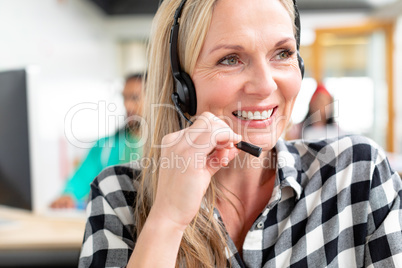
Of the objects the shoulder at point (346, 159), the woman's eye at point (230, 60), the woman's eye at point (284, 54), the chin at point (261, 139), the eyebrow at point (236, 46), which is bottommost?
the shoulder at point (346, 159)

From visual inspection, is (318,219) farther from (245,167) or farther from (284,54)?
(284,54)

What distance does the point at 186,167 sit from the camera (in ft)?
2.50

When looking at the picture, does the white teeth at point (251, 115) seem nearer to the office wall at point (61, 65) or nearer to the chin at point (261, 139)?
the chin at point (261, 139)

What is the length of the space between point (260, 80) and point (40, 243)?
3.64 ft

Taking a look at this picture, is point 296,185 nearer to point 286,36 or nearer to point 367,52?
point 286,36

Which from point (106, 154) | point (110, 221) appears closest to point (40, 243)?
point (110, 221)

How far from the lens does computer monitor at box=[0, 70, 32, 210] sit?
1.55 metres

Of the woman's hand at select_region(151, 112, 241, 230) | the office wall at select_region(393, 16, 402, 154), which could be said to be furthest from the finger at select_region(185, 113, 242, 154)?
the office wall at select_region(393, 16, 402, 154)

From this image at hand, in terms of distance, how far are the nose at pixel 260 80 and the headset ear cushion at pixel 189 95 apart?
0.40 ft

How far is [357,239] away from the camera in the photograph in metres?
0.88

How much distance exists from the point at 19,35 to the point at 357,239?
3.03 m

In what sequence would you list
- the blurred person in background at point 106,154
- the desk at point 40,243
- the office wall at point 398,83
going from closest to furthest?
the desk at point 40,243 < the blurred person in background at point 106,154 < the office wall at point 398,83

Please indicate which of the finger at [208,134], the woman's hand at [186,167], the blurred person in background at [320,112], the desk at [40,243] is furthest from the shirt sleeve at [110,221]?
the blurred person in background at [320,112]

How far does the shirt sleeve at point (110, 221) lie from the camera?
86 cm
